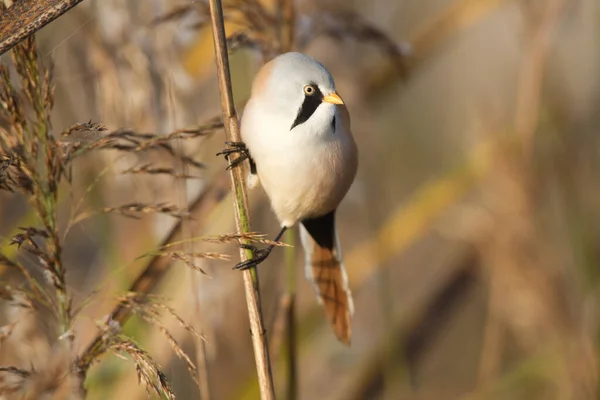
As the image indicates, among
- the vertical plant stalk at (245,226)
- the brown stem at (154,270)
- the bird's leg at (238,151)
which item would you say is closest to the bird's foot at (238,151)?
the bird's leg at (238,151)

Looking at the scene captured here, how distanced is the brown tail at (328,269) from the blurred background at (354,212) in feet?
0.23

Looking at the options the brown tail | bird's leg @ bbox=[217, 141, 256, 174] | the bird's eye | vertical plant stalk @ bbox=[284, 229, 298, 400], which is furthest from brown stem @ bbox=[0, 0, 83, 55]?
the brown tail

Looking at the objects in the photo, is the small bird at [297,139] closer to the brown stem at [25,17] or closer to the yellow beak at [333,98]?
the yellow beak at [333,98]

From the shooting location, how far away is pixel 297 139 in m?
1.54

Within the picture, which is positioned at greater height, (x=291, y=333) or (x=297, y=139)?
(x=297, y=139)

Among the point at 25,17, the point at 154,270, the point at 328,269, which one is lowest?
the point at 328,269

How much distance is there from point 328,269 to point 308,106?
1.70 feet

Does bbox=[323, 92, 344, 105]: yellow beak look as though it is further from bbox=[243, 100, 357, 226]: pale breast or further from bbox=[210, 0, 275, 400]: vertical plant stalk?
bbox=[210, 0, 275, 400]: vertical plant stalk

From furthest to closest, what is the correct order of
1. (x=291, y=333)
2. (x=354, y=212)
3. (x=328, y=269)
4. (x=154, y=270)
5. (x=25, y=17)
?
(x=354, y=212), (x=328, y=269), (x=291, y=333), (x=154, y=270), (x=25, y=17)

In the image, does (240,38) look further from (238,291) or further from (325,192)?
(238,291)

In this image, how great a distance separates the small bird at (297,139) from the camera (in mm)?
1516

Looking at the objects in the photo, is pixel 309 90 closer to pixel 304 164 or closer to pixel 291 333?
pixel 304 164

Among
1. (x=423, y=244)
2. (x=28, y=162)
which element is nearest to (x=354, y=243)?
(x=423, y=244)

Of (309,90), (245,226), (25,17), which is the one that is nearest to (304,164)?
(309,90)
